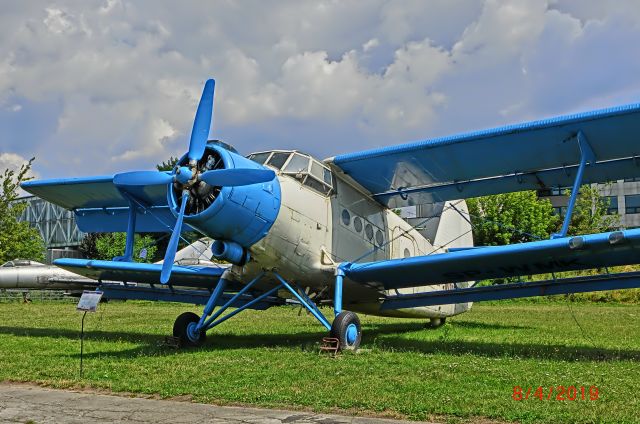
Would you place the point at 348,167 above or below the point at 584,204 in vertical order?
below

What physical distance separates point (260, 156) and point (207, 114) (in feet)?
4.64

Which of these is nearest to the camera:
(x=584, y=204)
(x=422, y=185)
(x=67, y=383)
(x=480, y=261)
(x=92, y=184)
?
(x=67, y=383)

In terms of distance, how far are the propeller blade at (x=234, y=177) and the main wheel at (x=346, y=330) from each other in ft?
8.35

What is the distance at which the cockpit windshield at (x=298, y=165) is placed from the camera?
10.5 m

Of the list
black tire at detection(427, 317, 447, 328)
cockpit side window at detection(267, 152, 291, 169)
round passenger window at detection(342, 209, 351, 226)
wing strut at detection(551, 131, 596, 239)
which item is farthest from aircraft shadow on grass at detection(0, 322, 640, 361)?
cockpit side window at detection(267, 152, 291, 169)

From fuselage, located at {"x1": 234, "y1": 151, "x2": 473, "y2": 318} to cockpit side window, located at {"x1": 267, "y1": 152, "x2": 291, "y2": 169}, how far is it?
4cm

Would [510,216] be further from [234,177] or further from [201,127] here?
[234,177]

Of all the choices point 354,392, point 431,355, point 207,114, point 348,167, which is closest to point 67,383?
point 354,392

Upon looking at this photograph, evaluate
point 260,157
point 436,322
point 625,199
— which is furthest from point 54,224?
point 625,199

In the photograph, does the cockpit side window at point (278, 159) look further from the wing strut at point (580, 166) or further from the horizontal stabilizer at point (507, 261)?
the wing strut at point (580, 166)

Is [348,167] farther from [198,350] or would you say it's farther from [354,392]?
[354,392]

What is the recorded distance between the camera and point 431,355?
30.4 feet

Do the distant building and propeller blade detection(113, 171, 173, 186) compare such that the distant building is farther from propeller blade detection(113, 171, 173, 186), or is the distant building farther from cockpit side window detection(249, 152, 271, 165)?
propeller blade detection(113, 171, 173, 186)

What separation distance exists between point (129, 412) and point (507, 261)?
656 centimetres
